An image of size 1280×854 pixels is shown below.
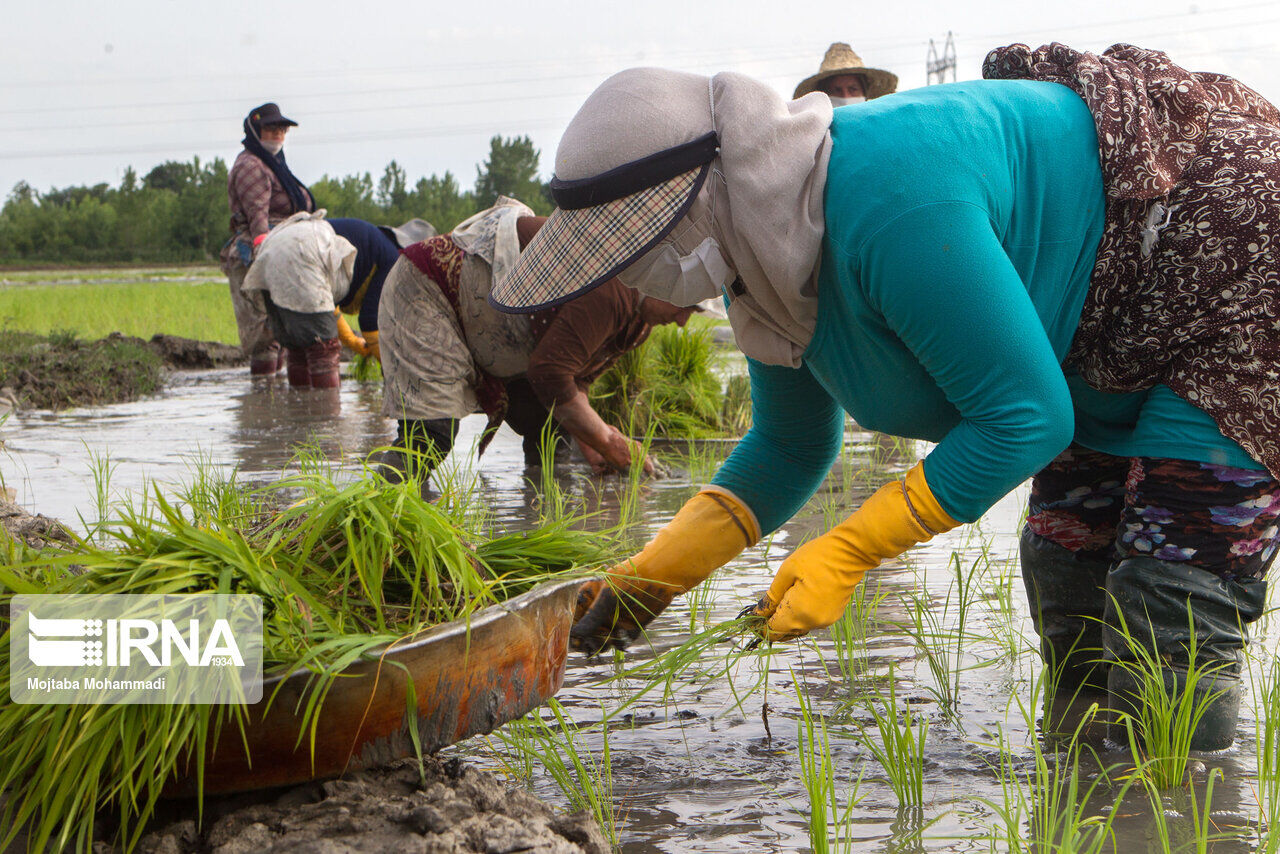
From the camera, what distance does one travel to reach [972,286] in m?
1.91

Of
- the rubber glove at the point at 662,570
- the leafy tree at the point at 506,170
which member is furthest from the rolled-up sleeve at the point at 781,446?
the leafy tree at the point at 506,170

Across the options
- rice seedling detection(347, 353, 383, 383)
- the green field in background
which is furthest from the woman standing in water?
the green field in background

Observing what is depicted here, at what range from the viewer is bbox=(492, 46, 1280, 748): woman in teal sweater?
6.46 ft

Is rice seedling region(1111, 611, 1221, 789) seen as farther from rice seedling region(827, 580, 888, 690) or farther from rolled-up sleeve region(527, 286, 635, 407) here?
rolled-up sleeve region(527, 286, 635, 407)

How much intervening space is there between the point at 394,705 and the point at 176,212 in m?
52.4

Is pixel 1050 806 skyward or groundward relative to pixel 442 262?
groundward

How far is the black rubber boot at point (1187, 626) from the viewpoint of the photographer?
7.18ft

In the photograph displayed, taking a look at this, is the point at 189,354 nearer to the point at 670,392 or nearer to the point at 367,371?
the point at 367,371

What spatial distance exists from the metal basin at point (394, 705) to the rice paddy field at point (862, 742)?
0.23 m

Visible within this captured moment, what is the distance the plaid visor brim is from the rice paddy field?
1.45 feet

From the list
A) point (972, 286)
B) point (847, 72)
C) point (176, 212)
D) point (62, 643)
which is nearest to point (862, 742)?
point (972, 286)

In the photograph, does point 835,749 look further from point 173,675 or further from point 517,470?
point 517,470

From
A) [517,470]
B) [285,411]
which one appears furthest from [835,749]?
[285,411]

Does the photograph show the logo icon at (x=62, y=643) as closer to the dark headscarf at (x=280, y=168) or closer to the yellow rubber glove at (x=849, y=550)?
the yellow rubber glove at (x=849, y=550)
